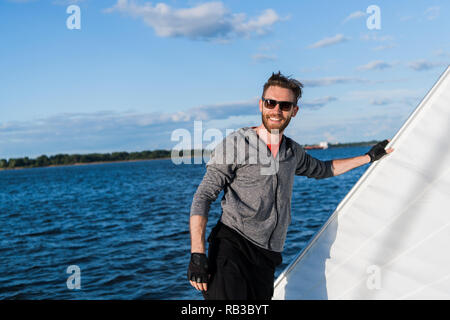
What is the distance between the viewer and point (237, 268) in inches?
98.1

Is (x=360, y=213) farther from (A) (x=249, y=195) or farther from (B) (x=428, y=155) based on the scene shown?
(A) (x=249, y=195)

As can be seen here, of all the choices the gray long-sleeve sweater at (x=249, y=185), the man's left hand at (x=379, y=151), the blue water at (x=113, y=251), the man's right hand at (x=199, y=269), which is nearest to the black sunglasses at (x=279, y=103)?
the gray long-sleeve sweater at (x=249, y=185)

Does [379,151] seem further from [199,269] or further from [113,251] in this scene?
[113,251]

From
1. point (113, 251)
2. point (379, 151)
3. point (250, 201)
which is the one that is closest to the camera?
point (250, 201)

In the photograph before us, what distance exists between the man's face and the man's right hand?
97 cm

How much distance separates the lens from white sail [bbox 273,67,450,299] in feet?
8.42

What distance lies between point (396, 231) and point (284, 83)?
50.3 inches

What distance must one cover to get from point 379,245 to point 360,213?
27 centimetres

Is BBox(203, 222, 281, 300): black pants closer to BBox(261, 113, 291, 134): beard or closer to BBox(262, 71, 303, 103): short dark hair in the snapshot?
BBox(261, 113, 291, 134): beard

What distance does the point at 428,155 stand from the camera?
2.79 m

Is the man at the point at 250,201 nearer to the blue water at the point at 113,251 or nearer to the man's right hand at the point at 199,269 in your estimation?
the man's right hand at the point at 199,269

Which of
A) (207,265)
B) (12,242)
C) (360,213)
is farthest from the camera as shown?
(12,242)

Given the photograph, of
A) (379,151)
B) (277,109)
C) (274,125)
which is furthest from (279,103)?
(379,151)
